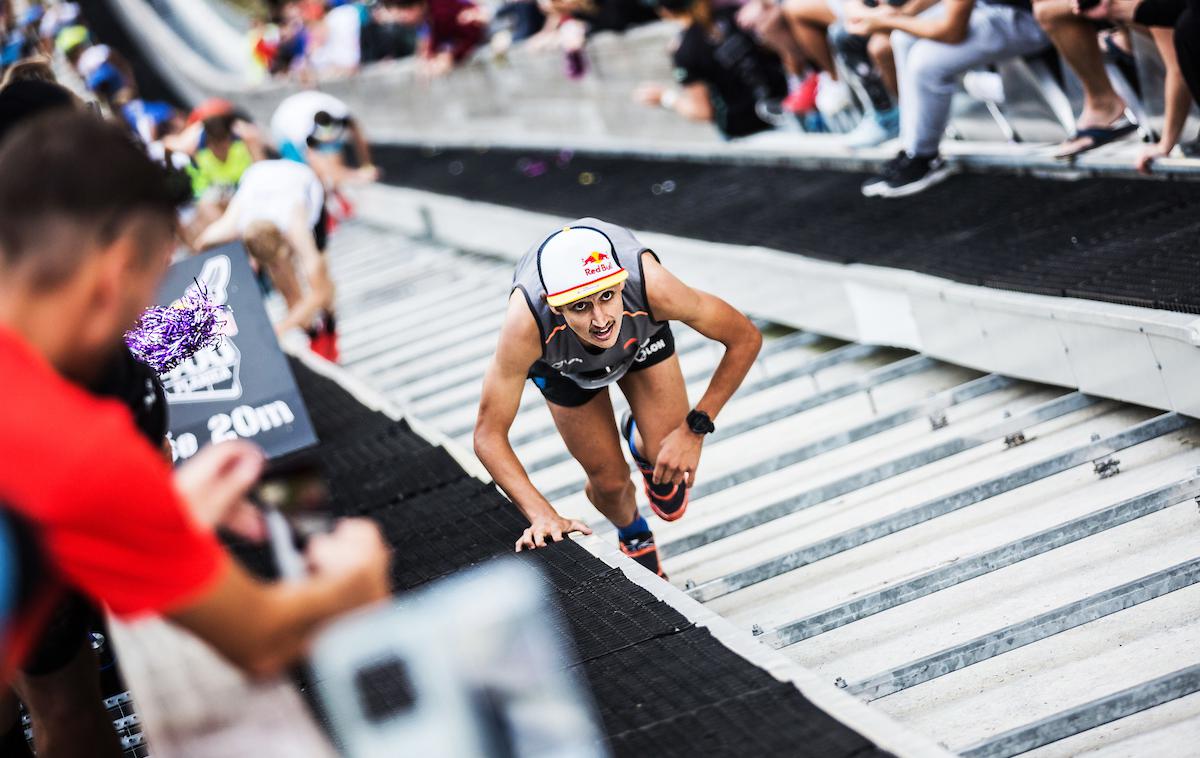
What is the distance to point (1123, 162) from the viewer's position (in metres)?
7.59

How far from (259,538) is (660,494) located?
125 inches

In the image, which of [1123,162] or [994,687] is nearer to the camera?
[994,687]

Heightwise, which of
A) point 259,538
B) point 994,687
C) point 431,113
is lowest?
point 994,687

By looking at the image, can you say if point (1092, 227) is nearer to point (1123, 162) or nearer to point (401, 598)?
point (1123, 162)

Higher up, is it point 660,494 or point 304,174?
point 304,174

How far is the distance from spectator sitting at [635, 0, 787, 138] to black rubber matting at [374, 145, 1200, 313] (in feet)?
1.65

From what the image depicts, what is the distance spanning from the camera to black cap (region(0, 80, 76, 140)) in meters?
4.40

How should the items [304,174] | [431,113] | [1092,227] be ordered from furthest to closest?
[431,113], [304,174], [1092,227]

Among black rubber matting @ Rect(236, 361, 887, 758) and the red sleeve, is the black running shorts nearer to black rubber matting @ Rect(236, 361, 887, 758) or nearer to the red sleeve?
black rubber matting @ Rect(236, 361, 887, 758)

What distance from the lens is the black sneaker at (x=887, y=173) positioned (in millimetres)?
9062

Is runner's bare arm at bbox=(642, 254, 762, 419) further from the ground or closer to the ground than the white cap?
closer to the ground

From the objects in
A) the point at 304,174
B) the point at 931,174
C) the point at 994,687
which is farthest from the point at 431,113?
the point at 994,687

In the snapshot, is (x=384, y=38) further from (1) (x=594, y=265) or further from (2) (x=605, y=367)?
(1) (x=594, y=265)

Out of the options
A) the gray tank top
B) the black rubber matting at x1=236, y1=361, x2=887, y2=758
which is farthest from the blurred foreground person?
the gray tank top
